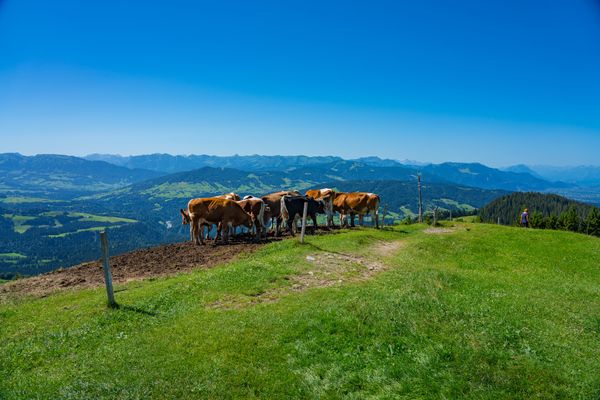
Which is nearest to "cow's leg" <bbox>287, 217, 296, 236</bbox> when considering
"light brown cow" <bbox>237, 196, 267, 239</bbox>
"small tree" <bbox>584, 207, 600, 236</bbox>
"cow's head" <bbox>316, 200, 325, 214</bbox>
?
"light brown cow" <bbox>237, 196, 267, 239</bbox>

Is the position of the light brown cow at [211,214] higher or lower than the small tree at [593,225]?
higher

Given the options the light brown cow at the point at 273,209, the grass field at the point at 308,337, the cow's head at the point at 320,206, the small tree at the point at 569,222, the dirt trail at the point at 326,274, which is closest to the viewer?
the grass field at the point at 308,337

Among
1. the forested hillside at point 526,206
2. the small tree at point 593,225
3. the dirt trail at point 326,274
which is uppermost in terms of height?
the dirt trail at point 326,274

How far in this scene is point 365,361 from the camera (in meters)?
8.83

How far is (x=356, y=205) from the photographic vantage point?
33.3 m

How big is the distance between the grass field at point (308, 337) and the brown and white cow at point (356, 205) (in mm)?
15642

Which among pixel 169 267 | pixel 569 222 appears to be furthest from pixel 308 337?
pixel 569 222

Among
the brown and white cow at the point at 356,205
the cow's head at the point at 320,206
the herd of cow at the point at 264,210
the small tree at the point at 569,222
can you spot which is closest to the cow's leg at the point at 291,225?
the herd of cow at the point at 264,210

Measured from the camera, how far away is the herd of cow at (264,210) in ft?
83.6

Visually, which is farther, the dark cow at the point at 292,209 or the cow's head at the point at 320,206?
the cow's head at the point at 320,206

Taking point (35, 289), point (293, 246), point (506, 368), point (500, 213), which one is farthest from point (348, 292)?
point (500, 213)

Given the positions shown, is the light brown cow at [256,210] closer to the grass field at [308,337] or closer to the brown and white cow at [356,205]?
the grass field at [308,337]

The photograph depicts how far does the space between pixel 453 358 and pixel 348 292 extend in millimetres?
5252

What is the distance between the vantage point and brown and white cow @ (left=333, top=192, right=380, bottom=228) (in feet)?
109
